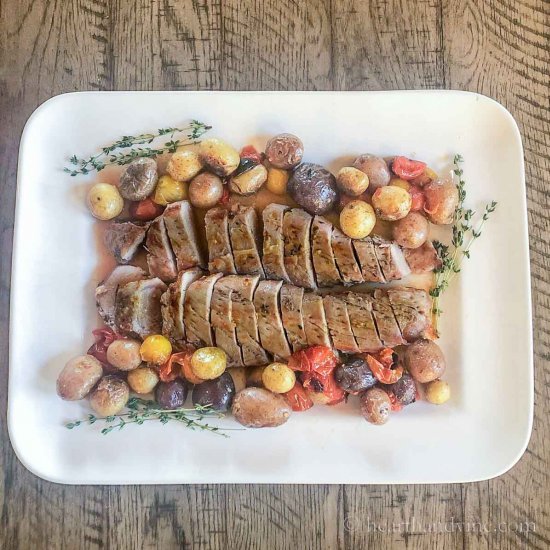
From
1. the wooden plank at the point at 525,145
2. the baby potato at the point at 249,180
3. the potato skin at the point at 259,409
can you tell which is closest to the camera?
the potato skin at the point at 259,409

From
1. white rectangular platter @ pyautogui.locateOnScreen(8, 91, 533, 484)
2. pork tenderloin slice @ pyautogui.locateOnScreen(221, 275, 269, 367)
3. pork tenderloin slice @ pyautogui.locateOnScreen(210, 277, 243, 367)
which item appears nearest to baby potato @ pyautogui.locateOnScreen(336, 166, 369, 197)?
white rectangular platter @ pyautogui.locateOnScreen(8, 91, 533, 484)

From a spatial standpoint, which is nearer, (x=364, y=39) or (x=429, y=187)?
(x=429, y=187)

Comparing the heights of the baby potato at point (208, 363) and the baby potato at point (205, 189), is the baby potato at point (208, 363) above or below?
below

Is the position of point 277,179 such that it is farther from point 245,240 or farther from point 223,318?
point 223,318

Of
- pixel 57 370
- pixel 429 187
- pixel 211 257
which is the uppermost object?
pixel 429 187

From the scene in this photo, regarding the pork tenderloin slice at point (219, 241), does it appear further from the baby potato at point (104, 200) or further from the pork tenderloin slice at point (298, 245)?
the baby potato at point (104, 200)

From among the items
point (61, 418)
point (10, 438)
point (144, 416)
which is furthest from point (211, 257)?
point (10, 438)

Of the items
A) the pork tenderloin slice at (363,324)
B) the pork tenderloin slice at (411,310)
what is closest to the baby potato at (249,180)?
the pork tenderloin slice at (363,324)

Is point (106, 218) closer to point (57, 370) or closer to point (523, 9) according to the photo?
point (57, 370)
